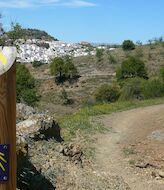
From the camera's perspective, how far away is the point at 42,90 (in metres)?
43.1

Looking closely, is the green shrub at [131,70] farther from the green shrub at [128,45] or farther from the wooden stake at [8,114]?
the wooden stake at [8,114]

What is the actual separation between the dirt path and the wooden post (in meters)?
5.55

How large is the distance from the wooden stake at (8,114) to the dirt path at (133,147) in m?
5.55

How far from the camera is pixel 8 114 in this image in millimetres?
2254

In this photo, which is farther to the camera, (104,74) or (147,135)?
(104,74)

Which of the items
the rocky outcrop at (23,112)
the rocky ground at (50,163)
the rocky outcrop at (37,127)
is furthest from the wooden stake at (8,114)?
the rocky outcrop at (23,112)

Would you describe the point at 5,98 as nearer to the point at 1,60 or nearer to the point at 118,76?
the point at 1,60

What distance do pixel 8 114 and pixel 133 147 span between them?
8296mm

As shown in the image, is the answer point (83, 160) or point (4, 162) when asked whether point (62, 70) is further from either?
point (4, 162)

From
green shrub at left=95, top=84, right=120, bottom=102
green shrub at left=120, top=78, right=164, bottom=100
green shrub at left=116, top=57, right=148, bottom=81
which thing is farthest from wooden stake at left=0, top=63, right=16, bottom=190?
green shrub at left=116, top=57, right=148, bottom=81

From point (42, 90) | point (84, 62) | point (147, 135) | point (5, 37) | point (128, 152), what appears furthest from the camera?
point (84, 62)

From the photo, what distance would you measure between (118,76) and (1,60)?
37.6 m

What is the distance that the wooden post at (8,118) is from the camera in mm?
2227

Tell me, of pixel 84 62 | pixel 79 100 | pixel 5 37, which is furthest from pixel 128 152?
pixel 84 62
